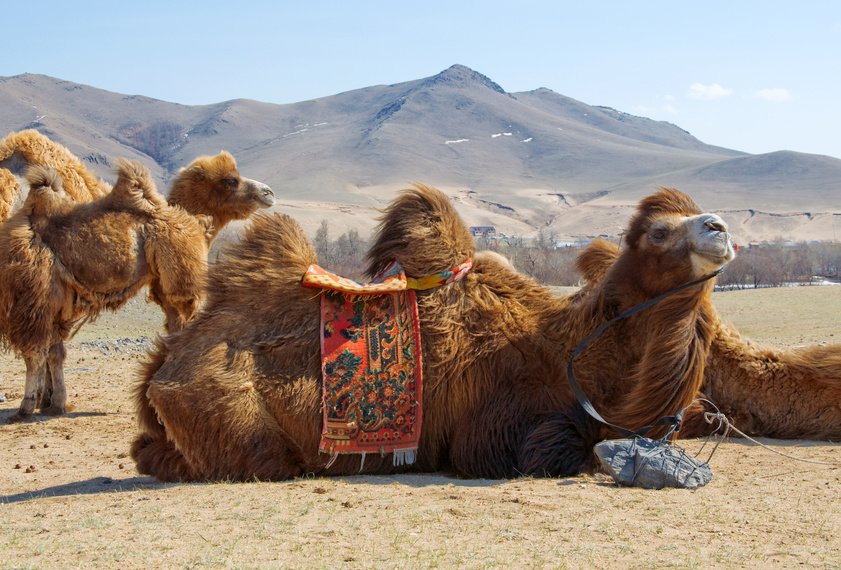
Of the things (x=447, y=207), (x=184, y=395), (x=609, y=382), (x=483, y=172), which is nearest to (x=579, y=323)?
(x=609, y=382)

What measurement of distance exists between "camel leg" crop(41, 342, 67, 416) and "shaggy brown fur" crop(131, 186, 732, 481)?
3808 mm

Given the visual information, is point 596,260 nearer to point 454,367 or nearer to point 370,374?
point 454,367

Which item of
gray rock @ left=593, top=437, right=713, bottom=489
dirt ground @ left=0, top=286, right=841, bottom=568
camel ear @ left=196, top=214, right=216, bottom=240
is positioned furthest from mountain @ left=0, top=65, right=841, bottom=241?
gray rock @ left=593, top=437, right=713, bottom=489

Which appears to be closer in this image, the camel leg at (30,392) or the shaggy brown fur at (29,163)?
the camel leg at (30,392)

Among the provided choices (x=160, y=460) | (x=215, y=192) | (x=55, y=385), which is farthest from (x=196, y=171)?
(x=160, y=460)

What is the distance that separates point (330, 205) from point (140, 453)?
12028 cm

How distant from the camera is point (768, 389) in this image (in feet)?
20.8

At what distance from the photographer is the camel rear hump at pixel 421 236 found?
18.0ft

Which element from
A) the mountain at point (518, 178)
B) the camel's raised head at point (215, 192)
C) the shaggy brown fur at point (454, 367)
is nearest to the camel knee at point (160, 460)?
the shaggy brown fur at point (454, 367)

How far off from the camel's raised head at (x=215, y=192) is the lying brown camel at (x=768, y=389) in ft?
14.8

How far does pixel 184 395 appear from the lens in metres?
4.96

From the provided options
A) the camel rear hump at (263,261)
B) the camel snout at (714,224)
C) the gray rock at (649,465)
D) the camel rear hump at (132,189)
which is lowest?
the gray rock at (649,465)

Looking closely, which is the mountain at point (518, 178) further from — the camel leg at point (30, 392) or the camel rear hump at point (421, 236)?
the camel rear hump at point (421, 236)

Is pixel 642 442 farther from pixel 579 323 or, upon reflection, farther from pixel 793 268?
pixel 793 268
